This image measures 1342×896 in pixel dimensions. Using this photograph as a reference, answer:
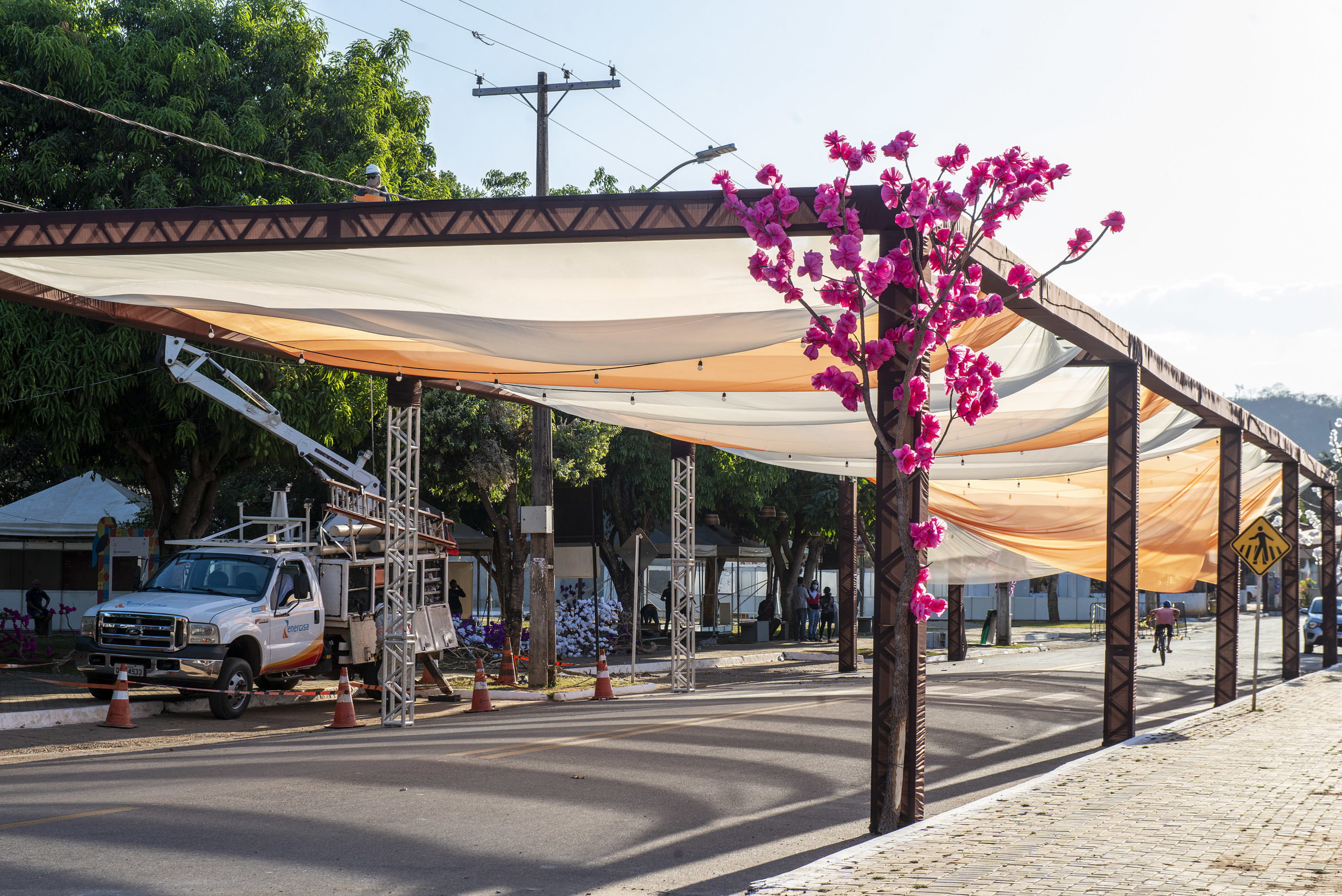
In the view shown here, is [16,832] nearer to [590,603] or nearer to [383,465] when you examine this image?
[383,465]

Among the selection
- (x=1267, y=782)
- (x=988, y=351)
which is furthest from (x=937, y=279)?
(x=1267, y=782)

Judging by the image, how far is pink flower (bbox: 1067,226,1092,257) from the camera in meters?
8.65

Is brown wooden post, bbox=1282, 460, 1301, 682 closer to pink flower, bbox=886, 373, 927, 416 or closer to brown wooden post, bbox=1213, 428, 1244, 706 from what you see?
brown wooden post, bbox=1213, 428, 1244, 706

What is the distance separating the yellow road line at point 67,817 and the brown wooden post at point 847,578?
19420mm

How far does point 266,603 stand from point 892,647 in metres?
10.7

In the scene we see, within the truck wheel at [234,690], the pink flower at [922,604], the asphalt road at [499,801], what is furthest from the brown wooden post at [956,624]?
the pink flower at [922,604]

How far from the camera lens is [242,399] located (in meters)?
20.1

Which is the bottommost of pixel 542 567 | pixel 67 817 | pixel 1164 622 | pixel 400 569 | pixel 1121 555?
pixel 1164 622

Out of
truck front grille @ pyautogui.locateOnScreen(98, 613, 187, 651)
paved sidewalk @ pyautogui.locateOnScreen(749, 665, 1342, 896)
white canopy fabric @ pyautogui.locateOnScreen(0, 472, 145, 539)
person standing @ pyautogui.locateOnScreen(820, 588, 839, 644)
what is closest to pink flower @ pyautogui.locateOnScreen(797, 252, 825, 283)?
paved sidewalk @ pyautogui.locateOnScreen(749, 665, 1342, 896)

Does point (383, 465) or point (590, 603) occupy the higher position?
point (383, 465)

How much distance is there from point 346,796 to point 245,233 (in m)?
4.60

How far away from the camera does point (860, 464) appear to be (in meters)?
23.1

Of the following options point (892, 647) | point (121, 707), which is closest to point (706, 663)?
point (121, 707)

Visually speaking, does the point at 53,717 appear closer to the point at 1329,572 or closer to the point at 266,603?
the point at 266,603
